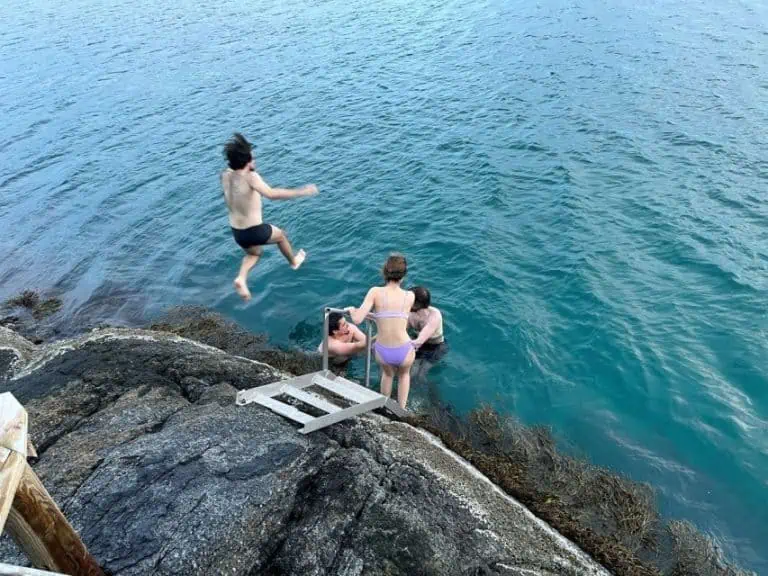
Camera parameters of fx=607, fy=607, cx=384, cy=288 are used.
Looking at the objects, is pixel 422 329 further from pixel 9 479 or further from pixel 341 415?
pixel 9 479

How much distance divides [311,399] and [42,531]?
395 centimetres

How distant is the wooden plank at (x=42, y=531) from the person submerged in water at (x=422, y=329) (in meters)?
6.35

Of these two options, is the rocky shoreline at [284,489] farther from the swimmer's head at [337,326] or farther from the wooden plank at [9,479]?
the wooden plank at [9,479]

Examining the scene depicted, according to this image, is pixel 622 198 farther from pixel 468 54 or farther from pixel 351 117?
pixel 468 54

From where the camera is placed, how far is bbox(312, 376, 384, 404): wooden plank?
27.6ft

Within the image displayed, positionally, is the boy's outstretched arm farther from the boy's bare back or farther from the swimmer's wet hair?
the swimmer's wet hair

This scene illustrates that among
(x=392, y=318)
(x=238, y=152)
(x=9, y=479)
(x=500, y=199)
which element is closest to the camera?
(x=9, y=479)

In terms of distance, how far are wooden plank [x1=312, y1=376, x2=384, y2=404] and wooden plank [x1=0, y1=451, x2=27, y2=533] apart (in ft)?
15.2

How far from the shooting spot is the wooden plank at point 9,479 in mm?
3941

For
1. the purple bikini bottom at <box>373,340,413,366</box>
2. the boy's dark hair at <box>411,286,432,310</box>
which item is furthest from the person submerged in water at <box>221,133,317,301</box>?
the boy's dark hair at <box>411,286,432,310</box>

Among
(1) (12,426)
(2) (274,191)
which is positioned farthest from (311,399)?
(1) (12,426)

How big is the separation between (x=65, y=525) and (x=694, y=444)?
9.03 meters

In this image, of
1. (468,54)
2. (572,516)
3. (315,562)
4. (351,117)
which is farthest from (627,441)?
(468,54)

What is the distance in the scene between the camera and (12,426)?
171 inches
